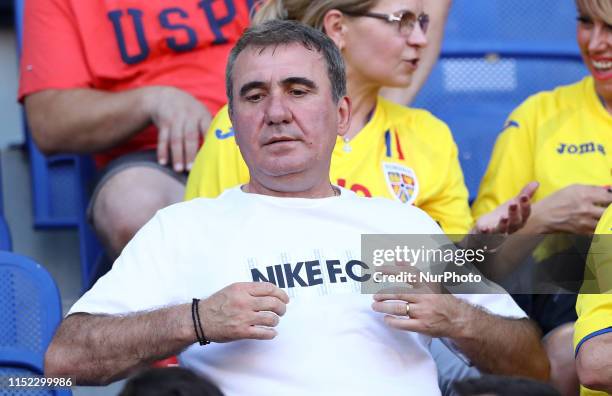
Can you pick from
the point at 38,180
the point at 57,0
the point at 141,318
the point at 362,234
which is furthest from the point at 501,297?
the point at 38,180

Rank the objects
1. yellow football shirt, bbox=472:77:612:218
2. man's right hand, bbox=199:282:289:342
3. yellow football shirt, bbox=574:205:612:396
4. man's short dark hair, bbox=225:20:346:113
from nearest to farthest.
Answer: man's right hand, bbox=199:282:289:342 → yellow football shirt, bbox=574:205:612:396 → man's short dark hair, bbox=225:20:346:113 → yellow football shirt, bbox=472:77:612:218

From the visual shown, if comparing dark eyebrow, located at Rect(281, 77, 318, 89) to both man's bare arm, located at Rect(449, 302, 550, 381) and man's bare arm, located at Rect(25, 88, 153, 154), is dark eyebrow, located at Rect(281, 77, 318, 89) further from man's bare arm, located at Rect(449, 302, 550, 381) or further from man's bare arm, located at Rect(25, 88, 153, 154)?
man's bare arm, located at Rect(25, 88, 153, 154)

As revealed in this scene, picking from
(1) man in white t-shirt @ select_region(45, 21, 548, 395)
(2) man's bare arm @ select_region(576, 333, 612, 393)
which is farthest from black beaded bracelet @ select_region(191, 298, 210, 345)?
(2) man's bare arm @ select_region(576, 333, 612, 393)

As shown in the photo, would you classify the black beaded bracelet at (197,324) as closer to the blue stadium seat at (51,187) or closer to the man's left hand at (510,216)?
the man's left hand at (510,216)

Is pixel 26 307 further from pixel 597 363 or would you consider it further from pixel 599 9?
pixel 599 9

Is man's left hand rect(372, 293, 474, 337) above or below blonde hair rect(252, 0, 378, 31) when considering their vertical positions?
below

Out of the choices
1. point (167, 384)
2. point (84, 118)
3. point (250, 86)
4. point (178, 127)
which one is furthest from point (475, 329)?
point (84, 118)

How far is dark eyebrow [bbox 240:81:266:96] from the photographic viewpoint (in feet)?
9.00

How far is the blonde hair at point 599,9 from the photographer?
11.4 ft

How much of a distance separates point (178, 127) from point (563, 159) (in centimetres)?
115

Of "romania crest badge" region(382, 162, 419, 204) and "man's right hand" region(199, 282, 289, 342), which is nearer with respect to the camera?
"man's right hand" region(199, 282, 289, 342)

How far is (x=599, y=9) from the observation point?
3.50 meters

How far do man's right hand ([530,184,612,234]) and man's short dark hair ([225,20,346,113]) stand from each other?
745 mm

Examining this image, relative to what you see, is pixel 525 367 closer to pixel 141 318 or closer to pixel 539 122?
pixel 141 318
